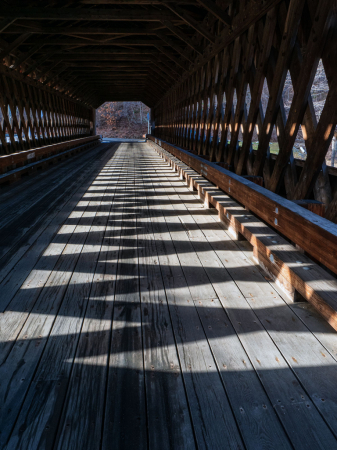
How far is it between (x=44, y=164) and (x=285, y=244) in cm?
909

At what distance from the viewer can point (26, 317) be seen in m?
2.32

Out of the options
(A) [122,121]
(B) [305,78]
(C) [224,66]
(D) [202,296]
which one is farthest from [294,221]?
(A) [122,121]

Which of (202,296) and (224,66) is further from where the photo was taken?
(224,66)

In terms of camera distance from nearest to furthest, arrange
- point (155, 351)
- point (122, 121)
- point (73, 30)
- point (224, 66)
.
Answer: point (155, 351) → point (224, 66) → point (73, 30) → point (122, 121)

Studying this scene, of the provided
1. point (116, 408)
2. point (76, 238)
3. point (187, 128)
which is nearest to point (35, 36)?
point (187, 128)

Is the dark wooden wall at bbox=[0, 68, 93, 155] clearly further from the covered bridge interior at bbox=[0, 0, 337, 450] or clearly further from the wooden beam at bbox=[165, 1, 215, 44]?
the wooden beam at bbox=[165, 1, 215, 44]

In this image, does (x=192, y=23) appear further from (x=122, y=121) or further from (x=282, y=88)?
(x=122, y=121)

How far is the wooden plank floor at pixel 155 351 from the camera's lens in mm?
1480

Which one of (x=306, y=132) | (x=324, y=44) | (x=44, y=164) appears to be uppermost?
(x=324, y=44)

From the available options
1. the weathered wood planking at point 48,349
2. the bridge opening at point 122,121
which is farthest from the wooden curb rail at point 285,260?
the bridge opening at point 122,121

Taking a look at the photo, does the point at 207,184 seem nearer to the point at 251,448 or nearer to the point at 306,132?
the point at 306,132

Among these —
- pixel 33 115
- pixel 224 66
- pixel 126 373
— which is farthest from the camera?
pixel 33 115

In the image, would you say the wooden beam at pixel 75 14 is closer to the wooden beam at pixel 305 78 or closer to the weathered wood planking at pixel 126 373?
the wooden beam at pixel 305 78

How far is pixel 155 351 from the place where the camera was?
1.98 metres
